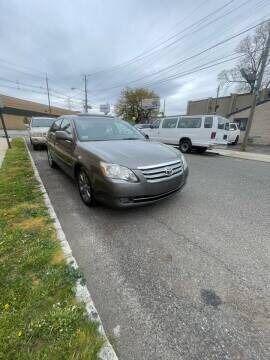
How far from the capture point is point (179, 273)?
240cm

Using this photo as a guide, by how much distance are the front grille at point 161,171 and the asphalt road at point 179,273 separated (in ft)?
2.34

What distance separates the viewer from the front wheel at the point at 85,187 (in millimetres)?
3790

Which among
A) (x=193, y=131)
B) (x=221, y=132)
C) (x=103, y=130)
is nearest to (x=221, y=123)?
(x=221, y=132)

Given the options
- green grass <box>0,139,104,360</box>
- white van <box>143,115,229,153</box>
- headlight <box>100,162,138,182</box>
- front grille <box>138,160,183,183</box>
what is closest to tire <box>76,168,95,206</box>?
headlight <box>100,162,138,182</box>

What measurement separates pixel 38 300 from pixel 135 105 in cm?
4752

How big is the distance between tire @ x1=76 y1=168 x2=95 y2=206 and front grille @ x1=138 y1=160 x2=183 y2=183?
3.41ft

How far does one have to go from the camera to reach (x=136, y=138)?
15.4ft

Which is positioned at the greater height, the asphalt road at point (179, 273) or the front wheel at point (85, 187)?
the front wheel at point (85, 187)

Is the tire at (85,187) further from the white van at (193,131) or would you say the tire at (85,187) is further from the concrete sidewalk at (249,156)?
the concrete sidewalk at (249,156)

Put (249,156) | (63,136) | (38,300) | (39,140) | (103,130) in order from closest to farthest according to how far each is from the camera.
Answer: (38,300)
(103,130)
(63,136)
(39,140)
(249,156)

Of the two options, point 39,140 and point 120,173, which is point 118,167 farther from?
point 39,140

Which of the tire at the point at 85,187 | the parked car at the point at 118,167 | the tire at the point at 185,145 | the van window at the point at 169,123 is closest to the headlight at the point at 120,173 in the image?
the parked car at the point at 118,167

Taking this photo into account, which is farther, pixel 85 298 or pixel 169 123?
pixel 169 123

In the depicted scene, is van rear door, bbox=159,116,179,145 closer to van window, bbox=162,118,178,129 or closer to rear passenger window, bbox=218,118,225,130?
van window, bbox=162,118,178,129
